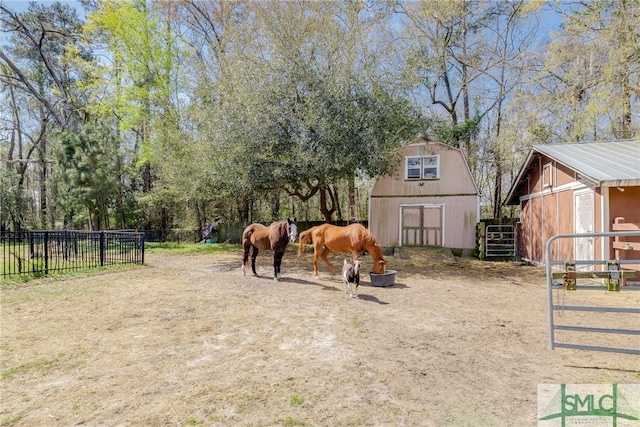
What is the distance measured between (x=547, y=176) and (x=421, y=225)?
5299 millimetres

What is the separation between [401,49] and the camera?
14344 mm

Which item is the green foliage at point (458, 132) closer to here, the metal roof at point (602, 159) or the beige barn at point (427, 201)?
the beige barn at point (427, 201)

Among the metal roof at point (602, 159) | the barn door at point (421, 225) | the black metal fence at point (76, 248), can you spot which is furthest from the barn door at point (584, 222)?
the black metal fence at point (76, 248)

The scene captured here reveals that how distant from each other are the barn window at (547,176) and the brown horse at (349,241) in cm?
745

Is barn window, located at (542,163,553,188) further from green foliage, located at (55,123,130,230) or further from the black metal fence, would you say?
green foliage, located at (55,123,130,230)

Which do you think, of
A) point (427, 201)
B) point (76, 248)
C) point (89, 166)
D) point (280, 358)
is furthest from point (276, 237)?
point (89, 166)

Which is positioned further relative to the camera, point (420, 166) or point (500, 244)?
point (420, 166)

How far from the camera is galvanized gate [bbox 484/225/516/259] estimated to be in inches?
574

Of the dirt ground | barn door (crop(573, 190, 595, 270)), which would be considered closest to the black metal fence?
the dirt ground

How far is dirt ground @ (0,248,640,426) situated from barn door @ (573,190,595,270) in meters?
2.30

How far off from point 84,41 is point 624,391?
1181 inches

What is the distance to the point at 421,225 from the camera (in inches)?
613

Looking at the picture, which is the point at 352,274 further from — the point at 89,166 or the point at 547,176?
the point at 89,166

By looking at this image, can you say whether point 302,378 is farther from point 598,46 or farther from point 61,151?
point 61,151
